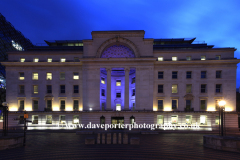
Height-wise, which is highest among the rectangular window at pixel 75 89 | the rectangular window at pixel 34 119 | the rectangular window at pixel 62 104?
the rectangular window at pixel 75 89

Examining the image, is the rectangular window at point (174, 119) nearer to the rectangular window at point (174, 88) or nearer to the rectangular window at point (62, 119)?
the rectangular window at point (174, 88)

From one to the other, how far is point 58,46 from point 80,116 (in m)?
24.3

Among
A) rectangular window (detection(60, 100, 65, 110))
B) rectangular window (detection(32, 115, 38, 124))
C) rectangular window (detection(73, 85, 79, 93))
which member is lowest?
rectangular window (detection(32, 115, 38, 124))

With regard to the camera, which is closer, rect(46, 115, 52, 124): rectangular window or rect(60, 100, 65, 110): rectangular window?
rect(46, 115, 52, 124): rectangular window

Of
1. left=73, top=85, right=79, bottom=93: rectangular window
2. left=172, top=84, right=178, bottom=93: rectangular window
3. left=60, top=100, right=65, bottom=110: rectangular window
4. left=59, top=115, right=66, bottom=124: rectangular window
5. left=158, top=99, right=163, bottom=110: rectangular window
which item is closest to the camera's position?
left=158, top=99, right=163, bottom=110: rectangular window

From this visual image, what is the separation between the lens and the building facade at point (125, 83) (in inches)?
1503

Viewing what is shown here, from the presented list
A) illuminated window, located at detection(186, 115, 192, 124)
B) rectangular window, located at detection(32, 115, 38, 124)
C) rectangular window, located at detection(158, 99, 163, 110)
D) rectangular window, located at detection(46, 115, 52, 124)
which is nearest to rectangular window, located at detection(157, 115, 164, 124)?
rectangular window, located at detection(158, 99, 163, 110)

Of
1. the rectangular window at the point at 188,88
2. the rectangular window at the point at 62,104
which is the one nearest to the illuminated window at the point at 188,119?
the rectangular window at the point at 188,88

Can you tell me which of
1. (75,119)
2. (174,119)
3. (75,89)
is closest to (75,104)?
(75,119)

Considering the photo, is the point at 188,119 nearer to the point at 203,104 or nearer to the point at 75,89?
the point at 203,104

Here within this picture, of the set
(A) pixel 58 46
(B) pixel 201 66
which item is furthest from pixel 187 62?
(A) pixel 58 46

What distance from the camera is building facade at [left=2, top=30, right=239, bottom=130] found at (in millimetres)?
38188

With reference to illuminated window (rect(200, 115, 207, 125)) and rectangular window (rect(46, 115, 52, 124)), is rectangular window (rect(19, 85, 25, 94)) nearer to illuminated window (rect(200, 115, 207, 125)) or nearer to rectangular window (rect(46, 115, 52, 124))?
rectangular window (rect(46, 115, 52, 124))

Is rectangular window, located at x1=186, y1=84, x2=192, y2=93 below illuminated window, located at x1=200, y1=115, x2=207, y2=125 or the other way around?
the other way around
